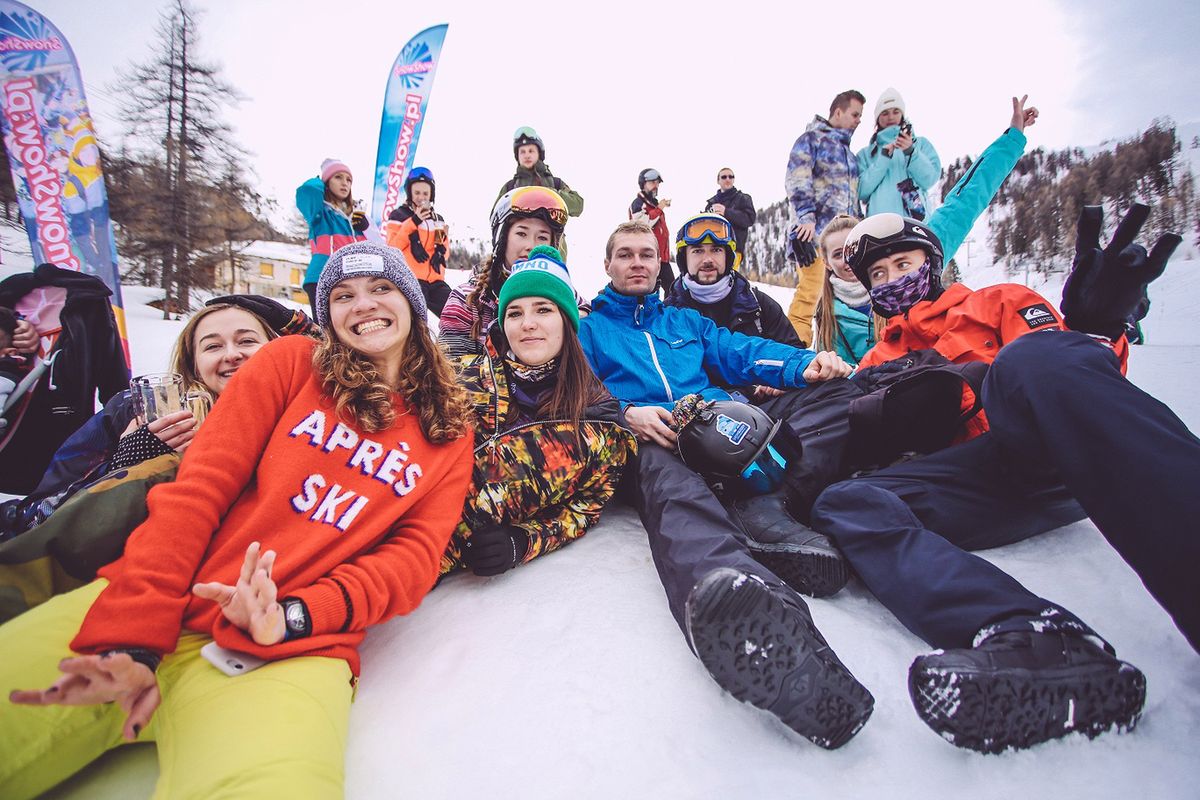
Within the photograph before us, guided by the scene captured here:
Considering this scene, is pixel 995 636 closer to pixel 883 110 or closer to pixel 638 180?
pixel 883 110

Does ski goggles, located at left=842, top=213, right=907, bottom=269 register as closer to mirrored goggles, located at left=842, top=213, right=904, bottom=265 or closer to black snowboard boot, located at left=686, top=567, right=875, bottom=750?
mirrored goggles, located at left=842, top=213, right=904, bottom=265

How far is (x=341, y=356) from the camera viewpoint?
1.60 m

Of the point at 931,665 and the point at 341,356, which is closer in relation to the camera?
the point at 931,665

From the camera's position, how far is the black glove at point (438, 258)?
570cm

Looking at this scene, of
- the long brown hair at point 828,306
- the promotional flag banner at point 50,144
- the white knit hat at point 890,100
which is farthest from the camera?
the promotional flag banner at point 50,144

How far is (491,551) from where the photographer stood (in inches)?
69.8

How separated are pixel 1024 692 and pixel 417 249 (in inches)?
234

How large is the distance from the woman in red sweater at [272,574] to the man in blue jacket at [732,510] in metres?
0.76

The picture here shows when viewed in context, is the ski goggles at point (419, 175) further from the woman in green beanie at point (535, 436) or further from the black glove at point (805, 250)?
the woman in green beanie at point (535, 436)

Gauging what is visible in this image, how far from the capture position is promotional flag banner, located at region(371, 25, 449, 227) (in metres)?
Answer: 9.17

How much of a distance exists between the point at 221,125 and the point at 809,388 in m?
16.5

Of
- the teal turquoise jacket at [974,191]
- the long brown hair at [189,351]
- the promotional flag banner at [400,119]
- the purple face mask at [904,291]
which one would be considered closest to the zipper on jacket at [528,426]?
the long brown hair at [189,351]

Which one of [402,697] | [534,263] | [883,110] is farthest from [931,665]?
[883,110]

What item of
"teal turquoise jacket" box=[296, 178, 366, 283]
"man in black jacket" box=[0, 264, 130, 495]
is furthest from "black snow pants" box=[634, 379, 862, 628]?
"teal turquoise jacket" box=[296, 178, 366, 283]
